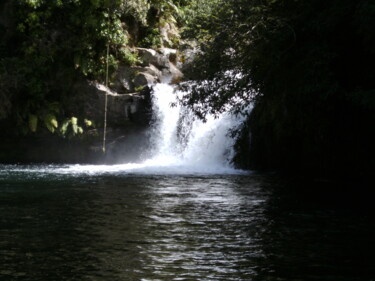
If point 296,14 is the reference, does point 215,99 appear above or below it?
below

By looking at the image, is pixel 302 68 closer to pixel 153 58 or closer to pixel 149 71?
pixel 149 71

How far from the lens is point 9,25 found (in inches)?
1072

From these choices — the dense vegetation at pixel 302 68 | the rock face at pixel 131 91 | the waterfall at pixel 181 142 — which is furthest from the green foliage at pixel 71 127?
the dense vegetation at pixel 302 68

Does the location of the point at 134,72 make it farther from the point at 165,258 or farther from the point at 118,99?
the point at 165,258

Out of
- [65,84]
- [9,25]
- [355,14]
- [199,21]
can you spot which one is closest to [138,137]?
[65,84]

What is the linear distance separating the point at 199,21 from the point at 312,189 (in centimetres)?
564

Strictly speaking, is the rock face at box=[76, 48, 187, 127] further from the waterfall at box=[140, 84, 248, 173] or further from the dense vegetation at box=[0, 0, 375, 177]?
the dense vegetation at box=[0, 0, 375, 177]

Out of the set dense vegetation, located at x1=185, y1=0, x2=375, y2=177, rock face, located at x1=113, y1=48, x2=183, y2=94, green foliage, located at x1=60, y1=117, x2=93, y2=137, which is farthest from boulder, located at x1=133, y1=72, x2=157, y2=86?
dense vegetation, located at x1=185, y1=0, x2=375, y2=177

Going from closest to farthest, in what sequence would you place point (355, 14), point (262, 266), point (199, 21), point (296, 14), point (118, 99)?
point (262, 266), point (355, 14), point (296, 14), point (199, 21), point (118, 99)

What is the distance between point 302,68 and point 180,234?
731 centimetres

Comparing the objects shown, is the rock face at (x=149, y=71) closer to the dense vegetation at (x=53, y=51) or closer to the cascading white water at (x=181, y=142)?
the dense vegetation at (x=53, y=51)

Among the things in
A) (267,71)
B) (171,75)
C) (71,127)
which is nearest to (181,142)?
(171,75)

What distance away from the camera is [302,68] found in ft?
48.5

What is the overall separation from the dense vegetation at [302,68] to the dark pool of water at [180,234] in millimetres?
2608
